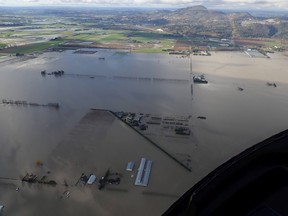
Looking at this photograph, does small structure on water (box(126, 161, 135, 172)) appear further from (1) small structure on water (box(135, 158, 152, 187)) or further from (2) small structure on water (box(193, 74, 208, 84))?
(2) small structure on water (box(193, 74, 208, 84))

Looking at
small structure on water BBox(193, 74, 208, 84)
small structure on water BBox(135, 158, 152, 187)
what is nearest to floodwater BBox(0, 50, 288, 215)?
small structure on water BBox(135, 158, 152, 187)

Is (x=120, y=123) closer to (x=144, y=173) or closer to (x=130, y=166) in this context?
(x=130, y=166)

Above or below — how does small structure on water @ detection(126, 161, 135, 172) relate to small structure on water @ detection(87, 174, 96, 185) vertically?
above

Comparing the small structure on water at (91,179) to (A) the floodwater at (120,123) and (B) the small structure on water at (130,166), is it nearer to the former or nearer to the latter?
(A) the floodwater at (120,123)

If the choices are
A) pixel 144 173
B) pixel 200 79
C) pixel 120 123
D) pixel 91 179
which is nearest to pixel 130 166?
pixel 144 173

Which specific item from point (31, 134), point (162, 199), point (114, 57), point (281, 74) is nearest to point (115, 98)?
point (31, 134)

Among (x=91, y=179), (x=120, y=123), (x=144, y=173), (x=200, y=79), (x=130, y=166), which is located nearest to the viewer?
(x=91, y=179)

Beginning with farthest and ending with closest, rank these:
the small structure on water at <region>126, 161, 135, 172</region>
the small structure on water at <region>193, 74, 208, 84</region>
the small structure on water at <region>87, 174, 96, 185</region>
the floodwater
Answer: the small structure on water at <region>193, 74, 208, 84</region>, the small structure on water at <region>126, 161, 135, 172</region>, the small structure on water at <region>87, 174, 96, 185</region>, the floodwater

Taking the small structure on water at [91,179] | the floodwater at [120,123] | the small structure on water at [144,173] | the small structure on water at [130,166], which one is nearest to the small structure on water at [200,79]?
the floodwater at [120,123]
